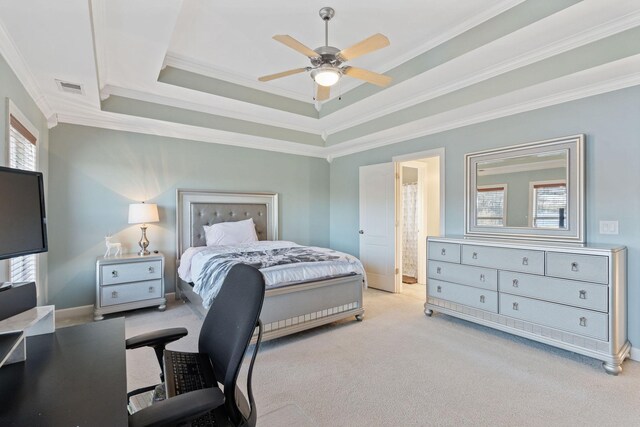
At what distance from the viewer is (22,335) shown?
1215mm

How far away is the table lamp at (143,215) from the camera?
387 centimetres

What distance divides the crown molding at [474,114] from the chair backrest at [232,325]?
3287 millimetres

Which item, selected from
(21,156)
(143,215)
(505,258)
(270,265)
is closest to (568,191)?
(505,258)

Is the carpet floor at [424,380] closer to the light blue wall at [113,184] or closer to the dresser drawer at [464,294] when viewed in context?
the dresser drawer at [464,294]

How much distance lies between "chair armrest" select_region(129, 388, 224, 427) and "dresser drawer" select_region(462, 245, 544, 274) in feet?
10.1

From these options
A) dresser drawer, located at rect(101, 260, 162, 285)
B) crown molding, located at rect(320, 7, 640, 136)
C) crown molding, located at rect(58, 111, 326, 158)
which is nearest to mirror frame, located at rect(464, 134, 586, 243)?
crown molding, located at rect(320, 7, 640, 136)

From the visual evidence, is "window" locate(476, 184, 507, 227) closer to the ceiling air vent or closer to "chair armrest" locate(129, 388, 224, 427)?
"chair armrest" locate(129, 388, 224, 427)

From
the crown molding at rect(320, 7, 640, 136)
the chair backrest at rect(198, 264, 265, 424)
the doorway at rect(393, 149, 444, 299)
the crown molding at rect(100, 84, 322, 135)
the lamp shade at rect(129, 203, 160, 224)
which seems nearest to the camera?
the chair backrest at rect(198, 264, 265, 424)

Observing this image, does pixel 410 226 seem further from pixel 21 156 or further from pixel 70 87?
pixel 21 156

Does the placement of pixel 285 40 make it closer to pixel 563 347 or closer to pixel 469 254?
pixel 469 254

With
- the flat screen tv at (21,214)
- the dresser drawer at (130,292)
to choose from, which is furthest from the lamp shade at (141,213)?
the flat screen tv at (21,214)

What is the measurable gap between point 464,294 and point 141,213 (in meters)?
4.06

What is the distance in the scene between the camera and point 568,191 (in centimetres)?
310

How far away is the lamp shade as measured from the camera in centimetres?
387
